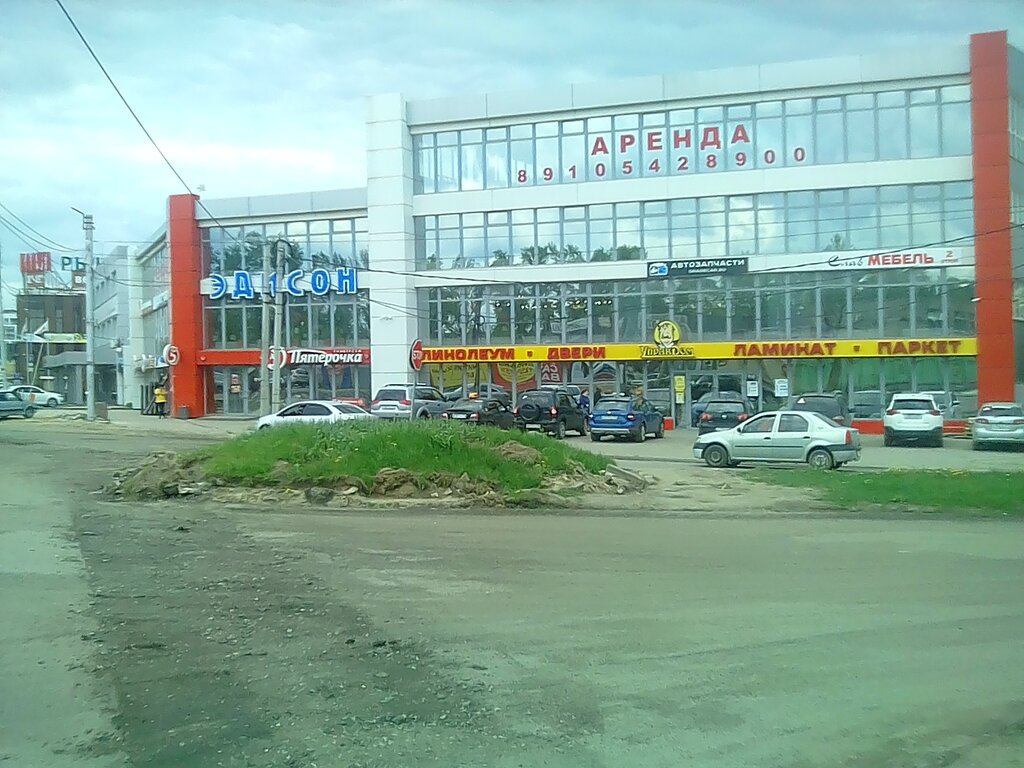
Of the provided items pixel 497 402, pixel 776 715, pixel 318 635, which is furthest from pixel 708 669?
pixel 497 402

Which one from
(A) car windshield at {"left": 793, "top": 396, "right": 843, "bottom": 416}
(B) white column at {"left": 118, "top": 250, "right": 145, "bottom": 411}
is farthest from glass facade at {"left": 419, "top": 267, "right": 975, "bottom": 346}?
(B) white column at {"left": 118, "top": 250, "right": 145, "bottom": 411}

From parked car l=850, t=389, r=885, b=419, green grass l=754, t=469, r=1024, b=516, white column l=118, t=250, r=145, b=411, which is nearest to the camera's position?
green grass l=754, t=469, r=1024, b=516

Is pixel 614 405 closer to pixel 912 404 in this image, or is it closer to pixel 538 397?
pixel 538 397

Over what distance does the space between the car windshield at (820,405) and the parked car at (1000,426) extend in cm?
430

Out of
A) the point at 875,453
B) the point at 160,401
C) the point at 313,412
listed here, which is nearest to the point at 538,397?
the point at 313,412

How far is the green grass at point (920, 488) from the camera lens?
1619cm

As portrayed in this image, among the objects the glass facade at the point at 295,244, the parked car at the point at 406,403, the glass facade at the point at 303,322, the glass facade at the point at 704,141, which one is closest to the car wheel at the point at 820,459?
the parked car at the point at 406,403

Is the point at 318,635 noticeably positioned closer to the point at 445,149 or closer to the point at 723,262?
the point at 723,262

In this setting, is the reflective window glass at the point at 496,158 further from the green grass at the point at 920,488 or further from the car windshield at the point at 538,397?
the green grass at the point at 920,488

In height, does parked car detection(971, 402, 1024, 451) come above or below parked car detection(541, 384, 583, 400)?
below

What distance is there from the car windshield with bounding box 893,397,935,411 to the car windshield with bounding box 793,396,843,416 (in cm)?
203

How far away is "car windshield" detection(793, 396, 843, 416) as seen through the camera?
109 ft

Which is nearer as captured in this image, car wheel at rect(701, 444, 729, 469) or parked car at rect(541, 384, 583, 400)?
car wheel at rect(701, 444, 729, 469)

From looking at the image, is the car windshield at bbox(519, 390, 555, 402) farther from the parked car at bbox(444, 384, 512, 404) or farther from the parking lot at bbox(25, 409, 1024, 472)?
the parked car at bbox(444, 384, 512, 404)
